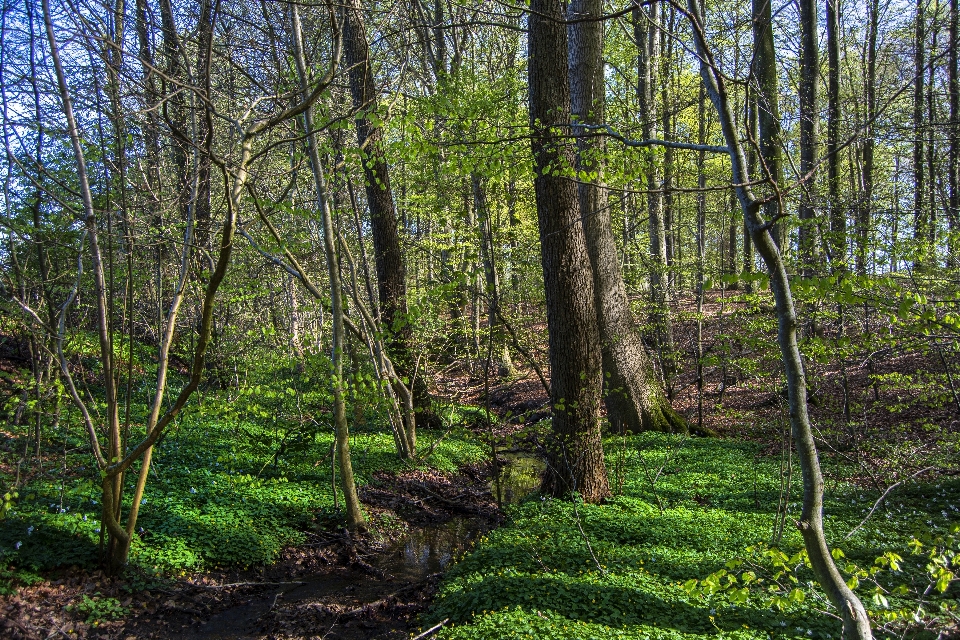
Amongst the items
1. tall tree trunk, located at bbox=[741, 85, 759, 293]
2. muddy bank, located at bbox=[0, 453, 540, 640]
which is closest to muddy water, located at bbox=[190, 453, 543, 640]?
muddy bank, located at bbox=[0, 453, 540, 640]

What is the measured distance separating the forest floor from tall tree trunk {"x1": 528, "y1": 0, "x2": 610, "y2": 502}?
59cm

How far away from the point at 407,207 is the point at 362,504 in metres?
8.54

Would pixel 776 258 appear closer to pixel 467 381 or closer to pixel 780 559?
pixel 780 559

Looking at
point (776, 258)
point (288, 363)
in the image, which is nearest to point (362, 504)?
point (288, 363)

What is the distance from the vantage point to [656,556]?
5.42 m

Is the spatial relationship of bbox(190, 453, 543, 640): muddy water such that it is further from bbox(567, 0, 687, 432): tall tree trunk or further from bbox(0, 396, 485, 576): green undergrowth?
bbox(567, 0, 687, 432): tall tree trunk

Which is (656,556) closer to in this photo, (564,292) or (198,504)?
(564,292)

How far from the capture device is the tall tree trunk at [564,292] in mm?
6336


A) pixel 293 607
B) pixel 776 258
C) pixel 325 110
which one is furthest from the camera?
pixel 325 110

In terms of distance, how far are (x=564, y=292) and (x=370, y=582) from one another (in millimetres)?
3922

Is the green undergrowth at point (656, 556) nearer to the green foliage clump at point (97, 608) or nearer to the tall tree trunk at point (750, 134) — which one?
the tall tree trunk at point (750, 134)

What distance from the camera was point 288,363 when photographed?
7.45m

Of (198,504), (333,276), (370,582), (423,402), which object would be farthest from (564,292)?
(423,402)

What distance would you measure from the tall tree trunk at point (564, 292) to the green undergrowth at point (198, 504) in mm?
3267
